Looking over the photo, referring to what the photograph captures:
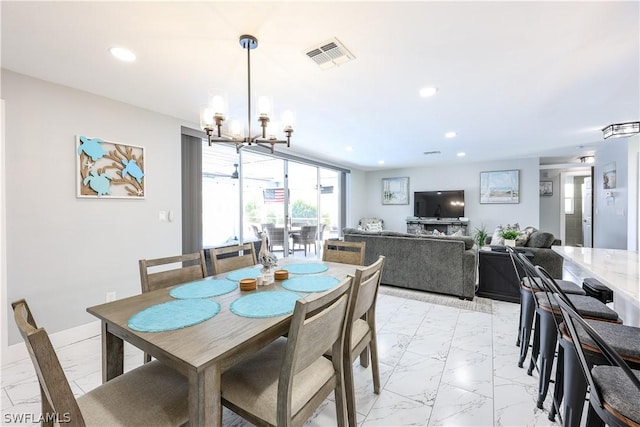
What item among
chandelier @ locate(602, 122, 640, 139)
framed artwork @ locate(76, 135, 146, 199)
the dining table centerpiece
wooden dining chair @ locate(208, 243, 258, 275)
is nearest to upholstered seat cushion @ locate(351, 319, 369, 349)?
the dining table centerpiece

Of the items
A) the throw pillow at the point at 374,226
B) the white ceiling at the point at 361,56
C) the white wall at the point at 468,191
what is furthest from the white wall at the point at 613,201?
the throw pillow at the point at 374,226

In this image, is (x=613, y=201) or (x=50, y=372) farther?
(x=613, y=201)

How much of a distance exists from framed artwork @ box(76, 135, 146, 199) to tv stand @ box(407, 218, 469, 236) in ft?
19.8

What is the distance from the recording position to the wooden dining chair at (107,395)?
783 mm

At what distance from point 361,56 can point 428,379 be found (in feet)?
8.01

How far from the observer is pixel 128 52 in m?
1.99

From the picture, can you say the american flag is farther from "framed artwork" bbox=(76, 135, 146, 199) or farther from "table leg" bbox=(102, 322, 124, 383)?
"table leg" bbox=(102, 322, 124, 383)

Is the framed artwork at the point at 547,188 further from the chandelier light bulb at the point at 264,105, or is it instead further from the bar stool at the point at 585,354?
the chandelier light bulb at the point at 264,105

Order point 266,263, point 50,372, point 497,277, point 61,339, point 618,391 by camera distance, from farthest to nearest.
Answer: point 497,277
point 61,339
point 266,263
point 618,391
point 50,372

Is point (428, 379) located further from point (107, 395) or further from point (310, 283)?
point (107, 395)

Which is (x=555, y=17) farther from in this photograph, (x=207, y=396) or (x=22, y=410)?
(x=22, y=410)

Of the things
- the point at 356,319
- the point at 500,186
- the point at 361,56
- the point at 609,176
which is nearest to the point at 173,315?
the point at 356,319

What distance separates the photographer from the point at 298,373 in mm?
1198

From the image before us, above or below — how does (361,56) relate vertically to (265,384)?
above
